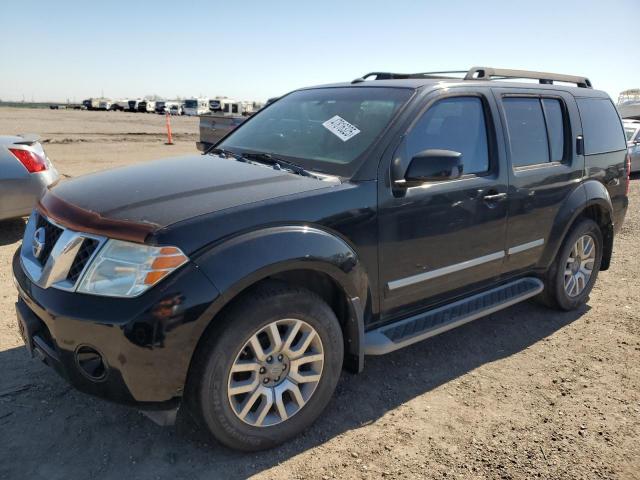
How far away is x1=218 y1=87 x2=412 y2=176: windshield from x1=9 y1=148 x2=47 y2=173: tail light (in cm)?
321

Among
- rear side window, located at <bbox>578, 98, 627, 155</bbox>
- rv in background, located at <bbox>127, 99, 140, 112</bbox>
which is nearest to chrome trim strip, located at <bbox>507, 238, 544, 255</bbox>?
rear side window, located at <bbox>578, 98, 627, 155</bbox>

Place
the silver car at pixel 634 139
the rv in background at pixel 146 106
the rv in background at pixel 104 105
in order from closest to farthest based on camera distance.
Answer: the silver car at pixel 634 139 < the rv in background at pixel 146 106 < the rv in background at pixel 104 105

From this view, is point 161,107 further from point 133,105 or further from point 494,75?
point 494,75

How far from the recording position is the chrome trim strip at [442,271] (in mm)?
3133

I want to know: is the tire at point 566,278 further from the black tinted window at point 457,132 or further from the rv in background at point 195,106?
the rv in background at point 195,106

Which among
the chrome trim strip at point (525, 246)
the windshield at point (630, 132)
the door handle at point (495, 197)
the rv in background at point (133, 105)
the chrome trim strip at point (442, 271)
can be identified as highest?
the rv in background at point (133, 105)

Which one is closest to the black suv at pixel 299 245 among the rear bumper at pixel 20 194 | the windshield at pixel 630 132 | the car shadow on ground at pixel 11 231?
the rear bumper at pixel 20 194

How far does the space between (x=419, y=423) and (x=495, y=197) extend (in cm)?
158

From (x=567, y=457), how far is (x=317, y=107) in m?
2.62

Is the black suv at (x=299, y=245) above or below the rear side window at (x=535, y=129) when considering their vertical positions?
below

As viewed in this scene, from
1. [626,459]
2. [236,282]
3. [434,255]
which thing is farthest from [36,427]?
[626,459]

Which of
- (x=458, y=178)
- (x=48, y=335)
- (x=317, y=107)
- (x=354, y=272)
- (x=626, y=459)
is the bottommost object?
(x=626, y=459)

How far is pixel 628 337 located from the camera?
4.23 meters

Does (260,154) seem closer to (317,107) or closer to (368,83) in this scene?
(317,107)
